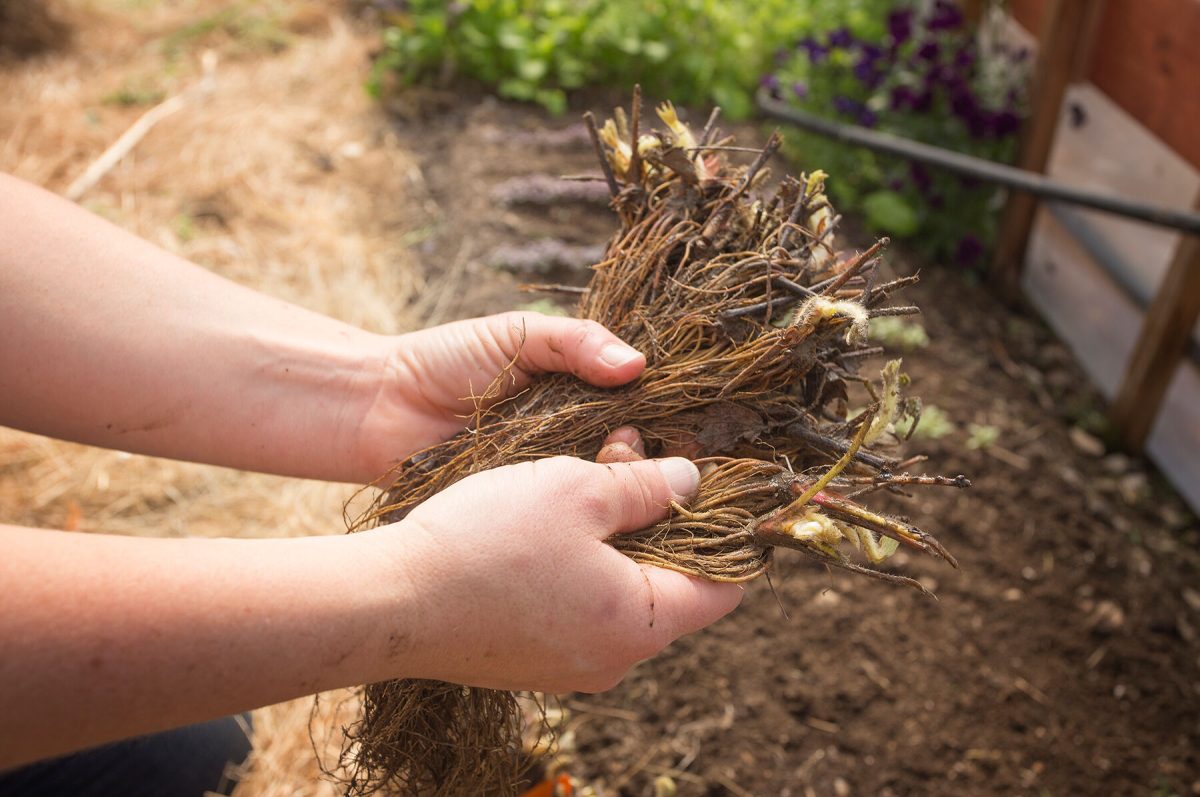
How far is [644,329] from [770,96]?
3315mm

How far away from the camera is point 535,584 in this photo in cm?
135

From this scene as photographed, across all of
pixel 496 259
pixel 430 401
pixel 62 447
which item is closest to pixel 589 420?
pixel 430 401

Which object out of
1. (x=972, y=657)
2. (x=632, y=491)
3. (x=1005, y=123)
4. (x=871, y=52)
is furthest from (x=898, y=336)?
(x=632, y=491)

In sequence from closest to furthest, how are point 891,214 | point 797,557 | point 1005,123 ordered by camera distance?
point 797,557, point 1005,123, point 891,214

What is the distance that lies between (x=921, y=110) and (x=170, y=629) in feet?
13.4

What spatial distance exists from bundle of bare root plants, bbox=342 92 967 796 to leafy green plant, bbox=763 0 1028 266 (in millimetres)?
2671

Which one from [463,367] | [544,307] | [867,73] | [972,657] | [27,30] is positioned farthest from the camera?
[27,30]

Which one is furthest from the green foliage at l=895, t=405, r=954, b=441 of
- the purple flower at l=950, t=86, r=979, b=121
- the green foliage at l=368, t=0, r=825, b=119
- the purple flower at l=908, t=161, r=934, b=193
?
the green foliage at l=368, t=0, r=825, b=119

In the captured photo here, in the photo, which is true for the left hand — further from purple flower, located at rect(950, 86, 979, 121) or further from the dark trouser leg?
purple flower, located at rect(950, 86, 979, 121)

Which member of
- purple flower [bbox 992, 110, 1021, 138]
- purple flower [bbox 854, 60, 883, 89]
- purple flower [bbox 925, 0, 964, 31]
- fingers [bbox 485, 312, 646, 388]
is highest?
purple flower [bbox 925, 0, 964, 31]

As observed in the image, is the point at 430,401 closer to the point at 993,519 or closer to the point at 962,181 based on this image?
the point at 993,519

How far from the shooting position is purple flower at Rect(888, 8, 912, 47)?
172 inches

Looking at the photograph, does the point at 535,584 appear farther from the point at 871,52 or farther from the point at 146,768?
the point at 871,52

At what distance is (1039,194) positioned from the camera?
3258 millimetres
